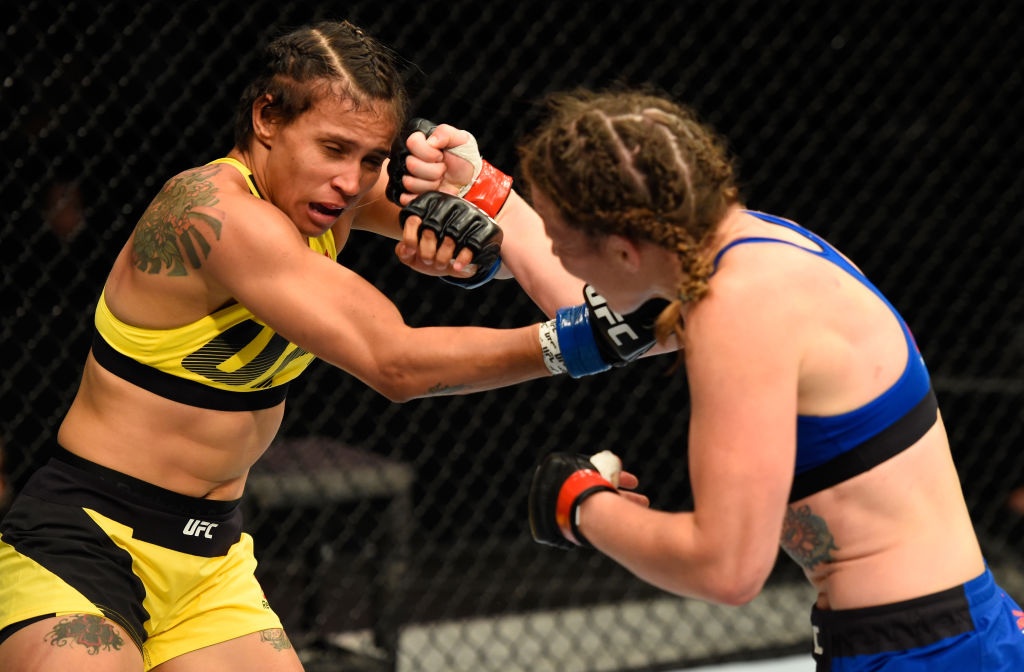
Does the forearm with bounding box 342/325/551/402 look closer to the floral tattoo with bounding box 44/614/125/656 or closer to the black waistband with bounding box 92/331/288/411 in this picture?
the black waistband with bounding box 92/331/288/411

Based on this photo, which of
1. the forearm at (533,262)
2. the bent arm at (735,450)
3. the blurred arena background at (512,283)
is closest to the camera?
the bent arm at (735,450)

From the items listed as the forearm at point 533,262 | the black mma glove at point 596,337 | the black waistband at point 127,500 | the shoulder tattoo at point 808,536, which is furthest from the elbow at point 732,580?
the black waistband at point 127,500

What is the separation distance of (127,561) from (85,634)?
0.51 feet

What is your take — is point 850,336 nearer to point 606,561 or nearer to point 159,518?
point 159,518

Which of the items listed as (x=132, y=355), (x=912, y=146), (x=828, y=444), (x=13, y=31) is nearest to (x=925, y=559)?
(x=828, y=444)

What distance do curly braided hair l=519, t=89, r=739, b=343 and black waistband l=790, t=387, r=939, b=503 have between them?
0.22 metres

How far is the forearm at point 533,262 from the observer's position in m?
1.85

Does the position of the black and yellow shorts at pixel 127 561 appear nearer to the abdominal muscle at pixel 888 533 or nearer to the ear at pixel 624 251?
the ear at pixel 624 251

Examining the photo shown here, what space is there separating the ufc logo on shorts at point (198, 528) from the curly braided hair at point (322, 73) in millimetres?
598

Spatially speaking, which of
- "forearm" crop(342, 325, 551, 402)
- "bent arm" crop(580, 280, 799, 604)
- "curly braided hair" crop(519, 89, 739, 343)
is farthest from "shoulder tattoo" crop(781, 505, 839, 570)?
"forearm" crop(342, 325, 551, 402)

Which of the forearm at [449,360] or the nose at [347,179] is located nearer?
the forearm at [449,360]

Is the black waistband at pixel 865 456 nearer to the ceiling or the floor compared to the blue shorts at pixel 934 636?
nearer to the ceiling

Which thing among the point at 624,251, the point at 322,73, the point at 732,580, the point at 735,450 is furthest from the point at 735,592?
the point at 322,73

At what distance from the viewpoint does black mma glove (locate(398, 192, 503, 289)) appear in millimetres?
1551
